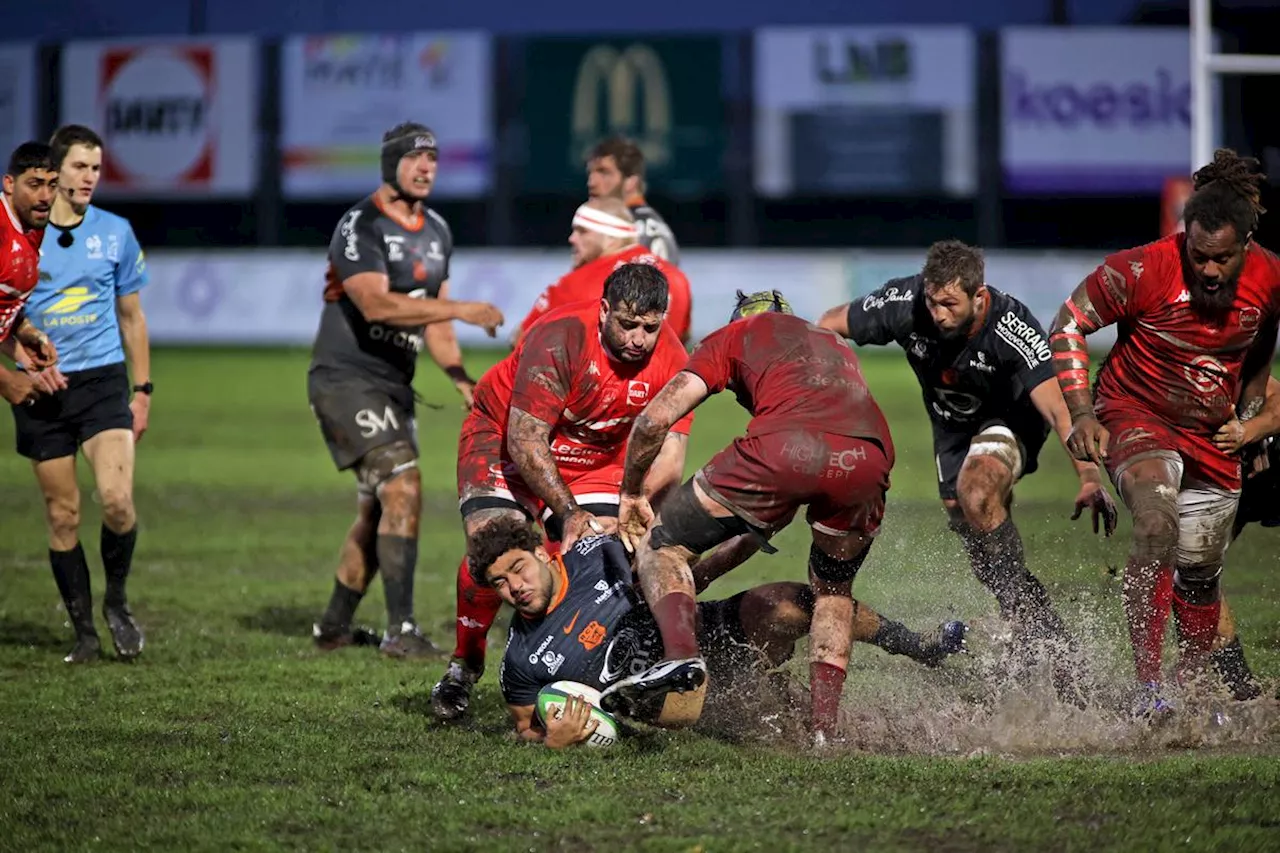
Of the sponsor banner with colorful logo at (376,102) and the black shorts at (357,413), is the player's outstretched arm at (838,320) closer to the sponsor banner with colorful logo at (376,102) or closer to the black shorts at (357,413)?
the black shorts at (357,413)

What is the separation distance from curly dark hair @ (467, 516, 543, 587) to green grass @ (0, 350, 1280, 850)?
0.71 m

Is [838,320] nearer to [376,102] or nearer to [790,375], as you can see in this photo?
[790,375]

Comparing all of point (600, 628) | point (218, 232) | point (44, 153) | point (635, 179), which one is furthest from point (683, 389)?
point (218, 232)

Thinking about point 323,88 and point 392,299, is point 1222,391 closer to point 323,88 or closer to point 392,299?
point 392,299

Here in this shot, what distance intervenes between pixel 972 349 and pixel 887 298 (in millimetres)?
457

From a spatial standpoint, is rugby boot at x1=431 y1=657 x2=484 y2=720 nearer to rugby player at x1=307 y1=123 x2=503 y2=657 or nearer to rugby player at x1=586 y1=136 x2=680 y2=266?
rugby player at x1=307 y1=123 x2=503 y2=657

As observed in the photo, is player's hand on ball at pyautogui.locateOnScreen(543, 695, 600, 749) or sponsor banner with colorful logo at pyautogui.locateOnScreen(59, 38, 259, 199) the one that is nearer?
player's hand on ball at pyautogui.locateOnScreen(543, 695, 600, 749)

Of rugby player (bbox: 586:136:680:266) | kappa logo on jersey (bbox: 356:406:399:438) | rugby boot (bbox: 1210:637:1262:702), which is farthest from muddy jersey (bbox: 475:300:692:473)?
rugby player (bbox: 586:136:680:266)

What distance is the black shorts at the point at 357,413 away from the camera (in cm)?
912

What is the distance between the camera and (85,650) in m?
8.45

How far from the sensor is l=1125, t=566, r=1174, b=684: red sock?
7012 millimetres

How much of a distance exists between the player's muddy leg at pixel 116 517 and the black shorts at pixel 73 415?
0.23ft

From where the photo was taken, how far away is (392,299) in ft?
29.7

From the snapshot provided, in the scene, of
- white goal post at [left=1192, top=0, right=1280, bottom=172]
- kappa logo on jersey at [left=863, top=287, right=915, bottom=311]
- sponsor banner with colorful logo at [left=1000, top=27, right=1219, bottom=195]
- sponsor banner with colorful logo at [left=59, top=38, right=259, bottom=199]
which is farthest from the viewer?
sponsor banner with colorful logo at [left=59, top=38, right=259, bottom=199]
